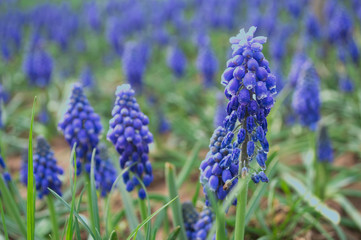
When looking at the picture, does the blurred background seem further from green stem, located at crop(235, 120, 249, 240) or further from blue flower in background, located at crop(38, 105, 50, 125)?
green stem, located at crop(235, 120, 249, 240)

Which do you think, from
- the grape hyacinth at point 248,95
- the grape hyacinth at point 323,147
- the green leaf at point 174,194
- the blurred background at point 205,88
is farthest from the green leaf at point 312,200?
the grape hyacinth at point 248,95

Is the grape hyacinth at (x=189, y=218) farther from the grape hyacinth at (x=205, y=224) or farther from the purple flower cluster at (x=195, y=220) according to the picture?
the grape hyacinth at (x=205, y=224)

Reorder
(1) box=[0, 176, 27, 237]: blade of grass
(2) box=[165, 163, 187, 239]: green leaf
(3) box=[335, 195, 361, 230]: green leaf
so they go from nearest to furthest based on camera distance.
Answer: (2) box=[165, 163, 187, 239]: green leaf
(1) box=[0, 176, 27, 237]: blade of grass
(3) box=[335, 195, 361, 230]: green leaf

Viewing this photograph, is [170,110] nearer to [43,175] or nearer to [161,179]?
[161,179]

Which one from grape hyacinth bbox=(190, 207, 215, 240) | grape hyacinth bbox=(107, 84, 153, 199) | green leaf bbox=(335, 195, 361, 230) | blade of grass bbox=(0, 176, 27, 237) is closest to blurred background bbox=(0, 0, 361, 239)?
green leaf bbox=(335, 195, 361, 230)

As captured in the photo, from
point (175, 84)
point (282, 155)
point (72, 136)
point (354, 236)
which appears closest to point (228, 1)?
point (175, 84)

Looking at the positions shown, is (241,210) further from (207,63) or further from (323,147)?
(207,63)

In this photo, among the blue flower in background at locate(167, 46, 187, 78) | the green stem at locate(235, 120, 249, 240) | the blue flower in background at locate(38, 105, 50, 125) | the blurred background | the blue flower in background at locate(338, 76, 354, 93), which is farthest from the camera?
the blue flower in background at locate(167, 46, 187, 78)
